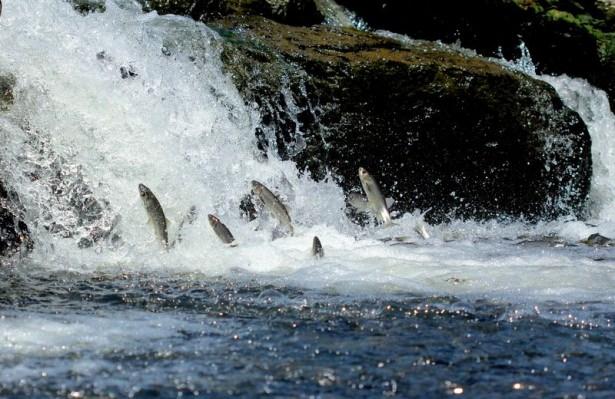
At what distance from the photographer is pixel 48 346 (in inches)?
178

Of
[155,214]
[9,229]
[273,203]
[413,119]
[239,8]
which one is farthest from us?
[239,8]

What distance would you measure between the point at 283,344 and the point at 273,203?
3385 millimetres

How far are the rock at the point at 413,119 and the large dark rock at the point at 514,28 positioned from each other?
6.61ft

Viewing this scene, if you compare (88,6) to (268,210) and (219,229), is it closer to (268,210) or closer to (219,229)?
(268,210)

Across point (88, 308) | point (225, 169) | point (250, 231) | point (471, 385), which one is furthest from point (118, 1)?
point (471, 385)

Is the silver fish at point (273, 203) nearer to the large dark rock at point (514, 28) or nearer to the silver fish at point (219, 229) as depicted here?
the silver fish at point (219, 229)

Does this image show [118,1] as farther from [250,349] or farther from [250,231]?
[250,349]

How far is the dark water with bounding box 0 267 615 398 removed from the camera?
161 inches

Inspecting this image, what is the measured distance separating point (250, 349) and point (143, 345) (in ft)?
1.64

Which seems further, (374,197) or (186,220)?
(374,197)

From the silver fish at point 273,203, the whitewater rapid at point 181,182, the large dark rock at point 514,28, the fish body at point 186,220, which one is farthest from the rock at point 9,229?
the large dark rock at point 514,28

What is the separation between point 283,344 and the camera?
4.71 meters

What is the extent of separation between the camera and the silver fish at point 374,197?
8.27 meters

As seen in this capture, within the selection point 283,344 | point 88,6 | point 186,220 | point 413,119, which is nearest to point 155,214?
point 186,220
